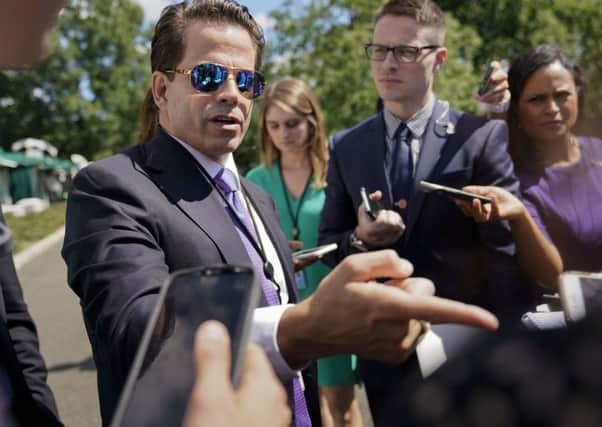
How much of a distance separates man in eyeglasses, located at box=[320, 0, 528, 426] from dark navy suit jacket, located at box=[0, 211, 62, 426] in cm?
132

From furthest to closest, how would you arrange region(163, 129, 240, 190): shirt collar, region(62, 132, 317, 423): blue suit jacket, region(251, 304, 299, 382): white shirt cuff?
region(163, 129, 240, 190): shirt collar
region(62, 132, 317, 423): blue suit jacket
region(251, 304, 299, 382): white shirt cuff

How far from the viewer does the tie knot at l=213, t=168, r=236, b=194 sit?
213 cm

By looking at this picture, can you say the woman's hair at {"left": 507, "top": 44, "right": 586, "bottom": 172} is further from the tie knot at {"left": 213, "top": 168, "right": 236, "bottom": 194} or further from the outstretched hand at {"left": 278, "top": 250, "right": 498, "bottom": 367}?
the outstretched hand at {"left": 278, "top": 250, "right": 498, "bottom": 367}

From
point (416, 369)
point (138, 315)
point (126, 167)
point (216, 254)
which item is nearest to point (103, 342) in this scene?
point (138, 315)

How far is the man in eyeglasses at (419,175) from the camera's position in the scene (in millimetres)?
2910

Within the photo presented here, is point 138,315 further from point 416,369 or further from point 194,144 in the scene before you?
point 194,144

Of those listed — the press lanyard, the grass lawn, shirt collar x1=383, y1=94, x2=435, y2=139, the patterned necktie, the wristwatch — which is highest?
shirt collar x1=383, y1=94, x2=435, y2=139

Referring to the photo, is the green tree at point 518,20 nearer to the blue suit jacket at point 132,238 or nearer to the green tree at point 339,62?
the green tree at point 339,62

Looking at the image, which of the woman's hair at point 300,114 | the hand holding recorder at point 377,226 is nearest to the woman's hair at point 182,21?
the hand holding recorder at point 377,226

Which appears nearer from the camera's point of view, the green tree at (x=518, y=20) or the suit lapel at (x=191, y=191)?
the suit lapel at (x=191, y=191)

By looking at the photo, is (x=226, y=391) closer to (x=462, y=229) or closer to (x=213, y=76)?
(x=213, y=76)

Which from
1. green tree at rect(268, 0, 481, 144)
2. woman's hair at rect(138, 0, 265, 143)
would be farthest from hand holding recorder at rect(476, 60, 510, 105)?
green tree at rect(268, 0, 481, 144)

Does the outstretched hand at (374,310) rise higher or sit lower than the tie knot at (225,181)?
higher

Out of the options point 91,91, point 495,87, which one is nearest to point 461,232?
point 495,87
